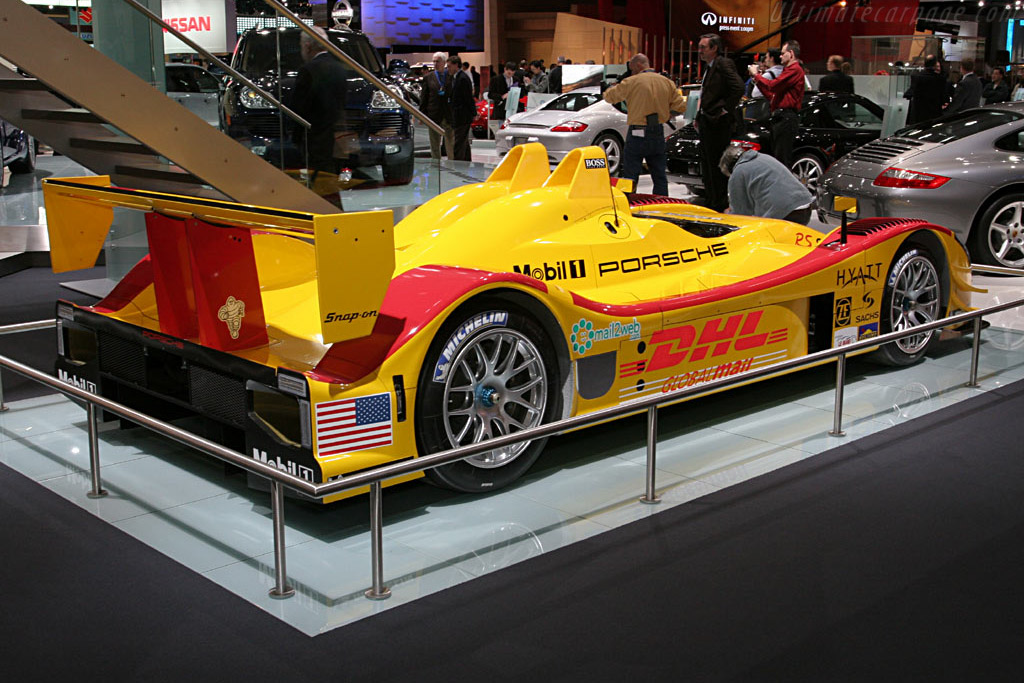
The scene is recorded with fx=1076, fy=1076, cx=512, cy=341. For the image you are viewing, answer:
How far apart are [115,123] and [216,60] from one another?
139cm

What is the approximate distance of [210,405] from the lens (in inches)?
166

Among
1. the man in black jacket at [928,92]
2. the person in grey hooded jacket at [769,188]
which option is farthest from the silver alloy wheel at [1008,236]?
the man in black jacket at [928,92]

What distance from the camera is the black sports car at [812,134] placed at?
11.8 meters

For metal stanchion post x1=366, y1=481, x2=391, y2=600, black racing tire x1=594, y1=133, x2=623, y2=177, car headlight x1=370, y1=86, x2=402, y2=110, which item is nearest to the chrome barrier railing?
metal stanchion post x1=366, y1=481, x2=391, y2=600

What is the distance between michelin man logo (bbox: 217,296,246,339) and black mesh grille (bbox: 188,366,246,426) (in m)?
0.20

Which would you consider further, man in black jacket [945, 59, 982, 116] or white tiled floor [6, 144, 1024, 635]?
man in black jacket [945, 59, 982, 116]

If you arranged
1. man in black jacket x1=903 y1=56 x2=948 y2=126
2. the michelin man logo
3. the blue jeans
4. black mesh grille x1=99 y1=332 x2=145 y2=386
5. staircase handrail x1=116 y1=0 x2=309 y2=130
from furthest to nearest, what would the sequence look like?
1. man in black jacket x1=903 y1=56 x2=948 y2=126
2. the blue jeans
3. staircase handrail x1=116 y1=0 x2=309 y2=130
4. black mesh grille x1=99 y1=332 x2=145 y2=386
5. the michelin man logo

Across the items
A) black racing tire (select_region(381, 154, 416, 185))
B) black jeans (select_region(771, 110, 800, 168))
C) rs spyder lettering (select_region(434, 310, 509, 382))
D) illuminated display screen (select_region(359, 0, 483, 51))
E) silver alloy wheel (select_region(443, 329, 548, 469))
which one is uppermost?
illuminated display screen (select_region(359, 0, 483, 51))

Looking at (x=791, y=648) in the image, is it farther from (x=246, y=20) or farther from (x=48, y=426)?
(x=246, y=20)

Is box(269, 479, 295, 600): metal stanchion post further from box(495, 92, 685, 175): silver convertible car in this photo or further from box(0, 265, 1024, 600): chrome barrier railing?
box(495, 92, 685, 175): silver convertible car

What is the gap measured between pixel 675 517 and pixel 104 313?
8.92ft

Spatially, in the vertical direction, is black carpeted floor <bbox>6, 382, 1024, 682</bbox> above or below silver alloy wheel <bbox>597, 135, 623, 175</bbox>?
below

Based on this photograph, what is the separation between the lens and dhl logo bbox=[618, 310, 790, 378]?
479 centimetres

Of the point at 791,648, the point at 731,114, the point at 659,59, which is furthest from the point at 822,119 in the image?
the point at 791,648
